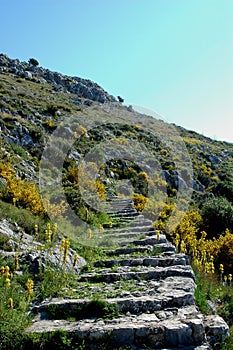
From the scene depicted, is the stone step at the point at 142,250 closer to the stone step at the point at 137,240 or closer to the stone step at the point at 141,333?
the stone step at the point at 137,240

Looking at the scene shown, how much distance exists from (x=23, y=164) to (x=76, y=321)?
41.5ft

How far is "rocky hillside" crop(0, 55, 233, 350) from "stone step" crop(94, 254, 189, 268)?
0.02 metres

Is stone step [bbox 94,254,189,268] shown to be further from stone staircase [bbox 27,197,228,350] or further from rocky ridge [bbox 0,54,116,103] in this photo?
rocky ridge [bbox 0,54,116,103]

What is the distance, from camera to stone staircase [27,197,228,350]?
4.14 meters

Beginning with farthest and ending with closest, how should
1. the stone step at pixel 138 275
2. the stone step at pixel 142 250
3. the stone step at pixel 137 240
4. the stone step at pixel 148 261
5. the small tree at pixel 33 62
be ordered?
the small tree at pixel 33 62 < the stone step at pixel 137 240 < the stone step at pixel 142 250 < the stone step at pixel 148 261 < the stone step at pixel 138 275

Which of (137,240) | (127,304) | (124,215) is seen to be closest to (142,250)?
(137,240)

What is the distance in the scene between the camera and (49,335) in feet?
13.4

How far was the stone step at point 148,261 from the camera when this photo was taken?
23.5 ft

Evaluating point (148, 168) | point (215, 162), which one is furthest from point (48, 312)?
point (215, 162)

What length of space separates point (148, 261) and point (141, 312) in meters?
2.50

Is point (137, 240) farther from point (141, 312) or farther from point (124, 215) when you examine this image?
point (124, 215)

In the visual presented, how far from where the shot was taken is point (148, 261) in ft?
23.9

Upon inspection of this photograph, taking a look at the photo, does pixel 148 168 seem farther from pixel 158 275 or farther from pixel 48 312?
pixel 48 312

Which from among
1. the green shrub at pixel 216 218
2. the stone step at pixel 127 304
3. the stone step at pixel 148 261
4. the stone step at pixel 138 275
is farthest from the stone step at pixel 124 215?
the stone step at pixel 127 304
